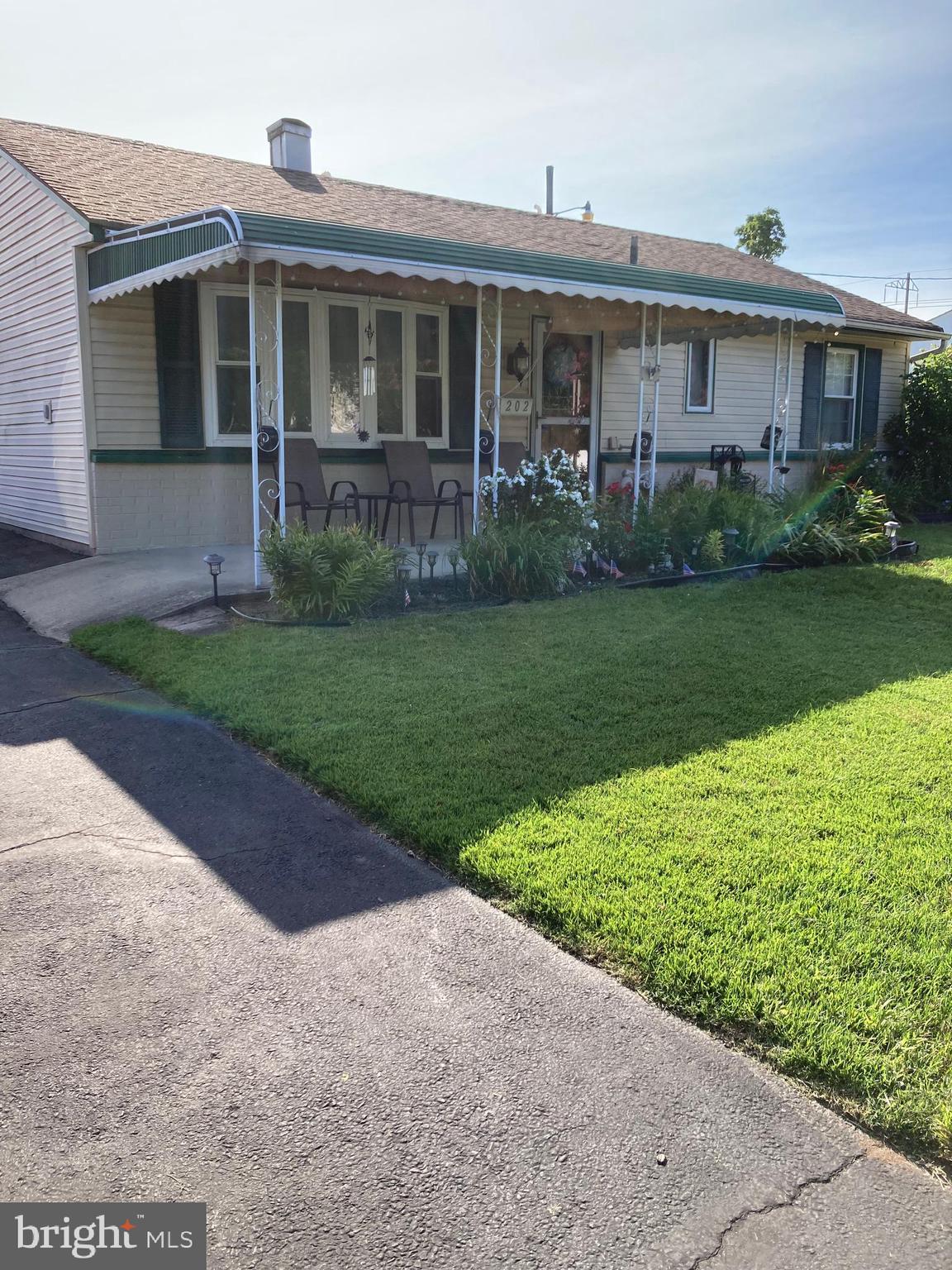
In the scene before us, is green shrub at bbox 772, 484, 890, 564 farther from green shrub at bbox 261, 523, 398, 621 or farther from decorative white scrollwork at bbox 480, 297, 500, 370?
green shrub at bbox 261, 523, 398, 621

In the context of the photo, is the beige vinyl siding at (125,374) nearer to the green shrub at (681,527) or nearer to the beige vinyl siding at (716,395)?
the green shrub at (681,527)

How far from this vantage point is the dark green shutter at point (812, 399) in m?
15.3

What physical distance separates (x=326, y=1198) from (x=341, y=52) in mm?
9597

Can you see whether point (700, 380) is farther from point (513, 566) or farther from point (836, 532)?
point (513, 566)

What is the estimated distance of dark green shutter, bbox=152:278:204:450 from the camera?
30.7ft

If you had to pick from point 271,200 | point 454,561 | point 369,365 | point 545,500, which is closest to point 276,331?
point 454,561

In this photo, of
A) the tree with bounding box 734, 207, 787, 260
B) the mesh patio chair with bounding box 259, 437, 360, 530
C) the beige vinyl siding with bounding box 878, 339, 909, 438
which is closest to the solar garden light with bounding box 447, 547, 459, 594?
the mesh patio chair with bounding box 259, 437, 360, 530

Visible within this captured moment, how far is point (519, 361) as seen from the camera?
11.7 metres

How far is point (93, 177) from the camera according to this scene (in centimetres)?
1008

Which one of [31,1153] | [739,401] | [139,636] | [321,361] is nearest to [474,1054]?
[31,1153]

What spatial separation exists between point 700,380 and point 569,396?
100.0 inches

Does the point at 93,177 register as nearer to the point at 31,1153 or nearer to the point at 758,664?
the point at 758,664

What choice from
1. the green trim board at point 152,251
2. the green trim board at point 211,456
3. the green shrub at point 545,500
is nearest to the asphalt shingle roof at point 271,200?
the green trim board at point 152,251

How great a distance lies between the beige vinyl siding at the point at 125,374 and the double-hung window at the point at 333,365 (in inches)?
20.1
